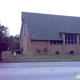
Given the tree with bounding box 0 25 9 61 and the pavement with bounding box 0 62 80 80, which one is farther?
the tree with bounding box 0 25 9 61

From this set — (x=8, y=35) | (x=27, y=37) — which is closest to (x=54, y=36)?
(x=27, y=37)

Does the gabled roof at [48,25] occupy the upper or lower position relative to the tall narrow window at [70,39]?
upper

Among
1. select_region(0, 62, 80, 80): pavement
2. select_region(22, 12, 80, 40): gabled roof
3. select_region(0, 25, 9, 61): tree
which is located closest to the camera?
select_region(0, 62, 80, 80): pavement

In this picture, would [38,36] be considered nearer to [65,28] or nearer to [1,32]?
[65,28]

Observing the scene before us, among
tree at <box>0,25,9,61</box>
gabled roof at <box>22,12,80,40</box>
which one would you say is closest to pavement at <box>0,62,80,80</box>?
tree at <box>0,25,9,61</box>

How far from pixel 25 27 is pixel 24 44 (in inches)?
158

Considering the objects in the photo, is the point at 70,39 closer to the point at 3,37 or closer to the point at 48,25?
the point at 48,25

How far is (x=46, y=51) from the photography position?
4016 centimetres

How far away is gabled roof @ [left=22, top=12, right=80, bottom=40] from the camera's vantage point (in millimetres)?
40344

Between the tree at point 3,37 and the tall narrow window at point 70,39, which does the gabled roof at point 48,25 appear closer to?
the tall narrow window at point 70,39

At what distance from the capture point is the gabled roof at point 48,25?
4034 centimetres

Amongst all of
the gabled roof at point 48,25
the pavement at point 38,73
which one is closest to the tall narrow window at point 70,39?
the gabled roof at point 48,25

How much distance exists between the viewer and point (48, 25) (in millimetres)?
42969

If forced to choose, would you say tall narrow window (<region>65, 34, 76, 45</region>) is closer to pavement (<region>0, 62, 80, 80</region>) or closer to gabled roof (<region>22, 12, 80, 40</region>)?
gabled roof (<region>22, 12, 80, 40</region>)
